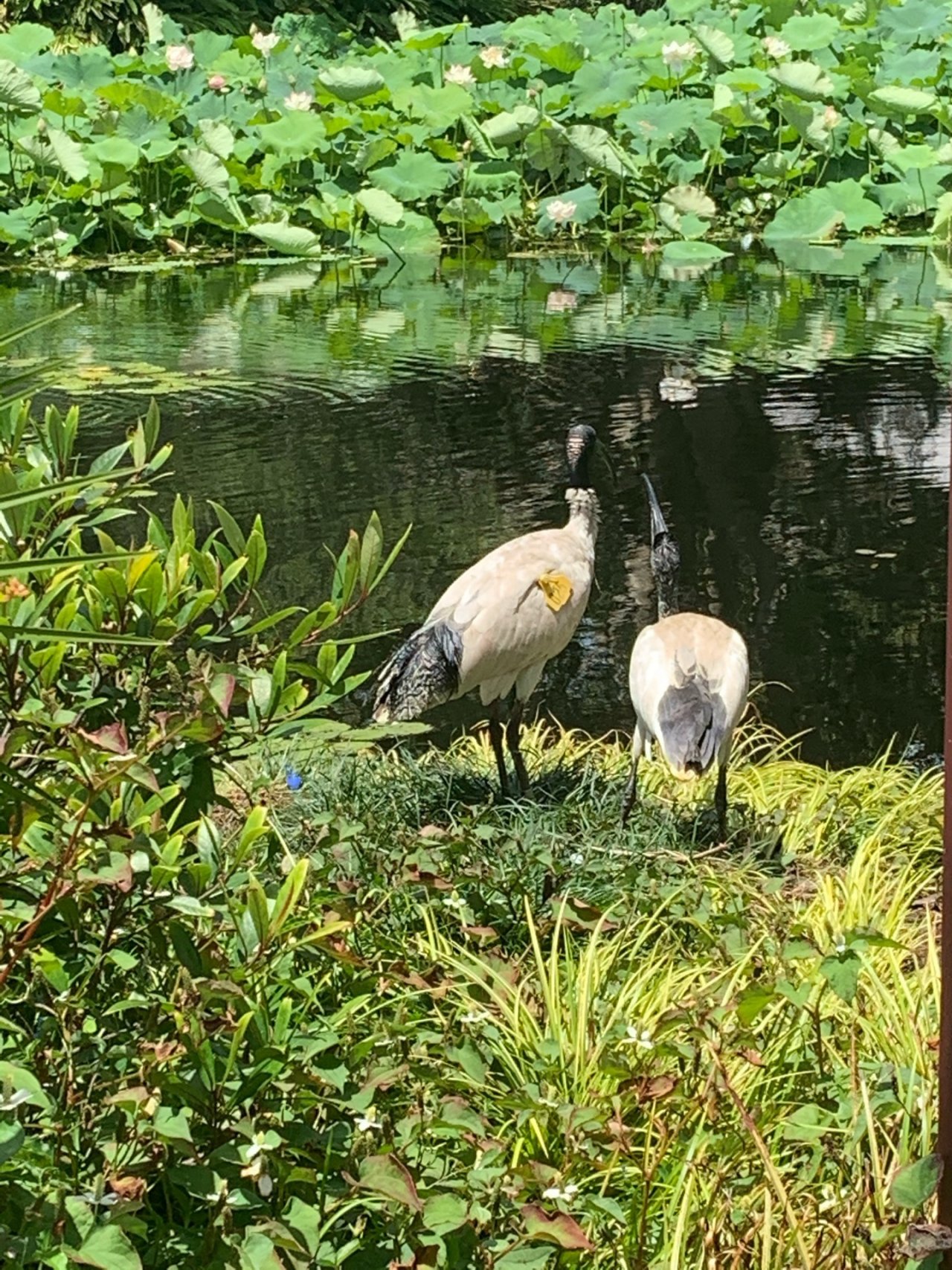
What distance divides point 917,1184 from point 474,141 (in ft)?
37.6

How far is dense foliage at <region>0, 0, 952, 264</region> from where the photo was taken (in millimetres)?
11836

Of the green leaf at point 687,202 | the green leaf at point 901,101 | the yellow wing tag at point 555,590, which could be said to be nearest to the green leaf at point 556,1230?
the yellow wing tag at point 555,590

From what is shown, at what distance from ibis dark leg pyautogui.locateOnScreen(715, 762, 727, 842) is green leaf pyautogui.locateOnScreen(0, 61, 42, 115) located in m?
9.03

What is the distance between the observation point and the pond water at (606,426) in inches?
233

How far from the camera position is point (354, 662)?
5.74m

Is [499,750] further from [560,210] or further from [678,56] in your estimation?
[678,56]

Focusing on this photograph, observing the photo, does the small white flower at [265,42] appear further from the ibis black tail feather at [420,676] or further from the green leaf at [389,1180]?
the green leaf at [389,1180]

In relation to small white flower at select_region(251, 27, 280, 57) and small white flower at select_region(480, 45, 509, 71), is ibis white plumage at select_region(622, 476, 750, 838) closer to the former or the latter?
small white flower at select_region(480, 45, 509, 71)

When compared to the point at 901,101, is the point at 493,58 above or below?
above

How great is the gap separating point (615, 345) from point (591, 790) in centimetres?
527

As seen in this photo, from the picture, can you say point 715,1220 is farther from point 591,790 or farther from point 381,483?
point 381,483

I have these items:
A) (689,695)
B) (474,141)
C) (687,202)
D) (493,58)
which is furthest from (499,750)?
(493,58)

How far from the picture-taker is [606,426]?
7.94 metres

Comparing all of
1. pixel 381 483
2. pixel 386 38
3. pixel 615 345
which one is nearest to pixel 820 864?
pixel 381 483
